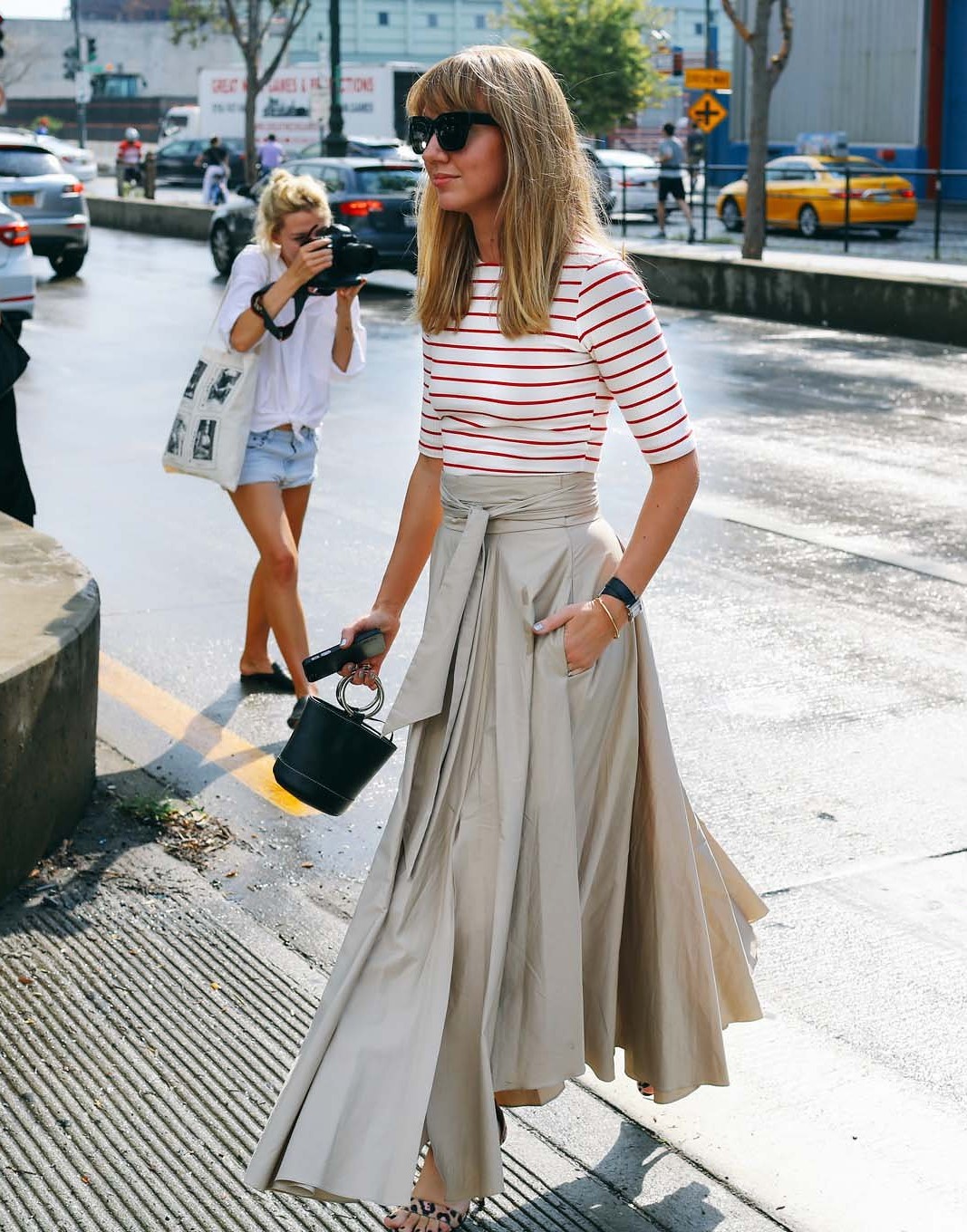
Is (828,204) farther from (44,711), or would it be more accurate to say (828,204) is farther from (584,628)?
(584,628)

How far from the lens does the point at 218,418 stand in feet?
18.3

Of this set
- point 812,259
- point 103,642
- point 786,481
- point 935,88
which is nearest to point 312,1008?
point 103,642

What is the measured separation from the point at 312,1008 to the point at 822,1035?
1.10 metres

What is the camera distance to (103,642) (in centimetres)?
683

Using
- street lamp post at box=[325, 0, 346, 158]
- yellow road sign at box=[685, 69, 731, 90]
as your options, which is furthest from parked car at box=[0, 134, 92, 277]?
yellow road sign at box=[685, 69, 731, 90]

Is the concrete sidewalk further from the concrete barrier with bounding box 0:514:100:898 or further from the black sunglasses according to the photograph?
the black sunglasses

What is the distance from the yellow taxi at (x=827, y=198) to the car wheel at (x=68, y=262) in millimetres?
10392

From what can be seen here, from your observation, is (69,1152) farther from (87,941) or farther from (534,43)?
(534,43)

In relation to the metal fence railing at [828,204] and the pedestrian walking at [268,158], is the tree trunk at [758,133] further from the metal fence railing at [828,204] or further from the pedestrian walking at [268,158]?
the pedestrian walking at [268,158]

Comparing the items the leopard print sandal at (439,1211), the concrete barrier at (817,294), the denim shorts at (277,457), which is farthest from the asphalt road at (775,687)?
the concrete barrier at (817,294)

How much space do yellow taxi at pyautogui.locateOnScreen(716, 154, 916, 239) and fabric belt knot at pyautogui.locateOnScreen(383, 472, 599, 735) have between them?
24.1 m

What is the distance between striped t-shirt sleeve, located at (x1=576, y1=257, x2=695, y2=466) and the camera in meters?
2.86

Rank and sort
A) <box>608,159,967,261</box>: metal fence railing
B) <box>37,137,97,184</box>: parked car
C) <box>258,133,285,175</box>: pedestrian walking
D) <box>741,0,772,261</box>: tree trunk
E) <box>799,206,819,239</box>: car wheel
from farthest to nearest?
<box>37,137,97,184</box>: parked car → <box>258,133,285,175</box>: pedestrian walking → <box>799,206,819,239</box>: car wheel → <box>608,159,967,261</box>: metal fence railing → <box>741,0,772,261</box>: tree trunk

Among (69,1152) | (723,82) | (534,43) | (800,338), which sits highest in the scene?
(534,43)
